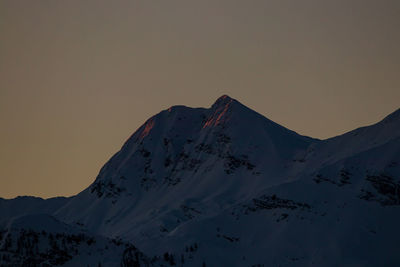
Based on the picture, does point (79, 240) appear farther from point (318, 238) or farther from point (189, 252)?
point (318, 238)

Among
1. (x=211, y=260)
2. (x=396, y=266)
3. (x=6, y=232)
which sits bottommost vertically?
(x=396, y=266)

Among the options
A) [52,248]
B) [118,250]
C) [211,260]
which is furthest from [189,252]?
[52,248]

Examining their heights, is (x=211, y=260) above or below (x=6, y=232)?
below

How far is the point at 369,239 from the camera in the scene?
191375 millimetres

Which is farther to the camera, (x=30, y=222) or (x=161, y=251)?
(x=161, y=251)

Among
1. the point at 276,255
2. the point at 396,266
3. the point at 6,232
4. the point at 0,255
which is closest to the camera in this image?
the point at 0,255

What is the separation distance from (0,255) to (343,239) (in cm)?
8441

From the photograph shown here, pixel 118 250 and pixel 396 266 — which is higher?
pixel 118 250

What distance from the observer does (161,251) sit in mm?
193375

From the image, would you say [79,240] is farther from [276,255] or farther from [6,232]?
[276,255]

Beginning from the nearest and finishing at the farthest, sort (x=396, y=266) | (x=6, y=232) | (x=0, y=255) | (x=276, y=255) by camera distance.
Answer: (x=0, y=255) → (x=6, y=232) → (x=396, y=266) → (x=276, y=255)

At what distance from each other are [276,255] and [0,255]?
7231 cm

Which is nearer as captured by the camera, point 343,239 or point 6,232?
point 6,232

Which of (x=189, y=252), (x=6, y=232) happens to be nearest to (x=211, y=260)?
(x=189, y=252)
